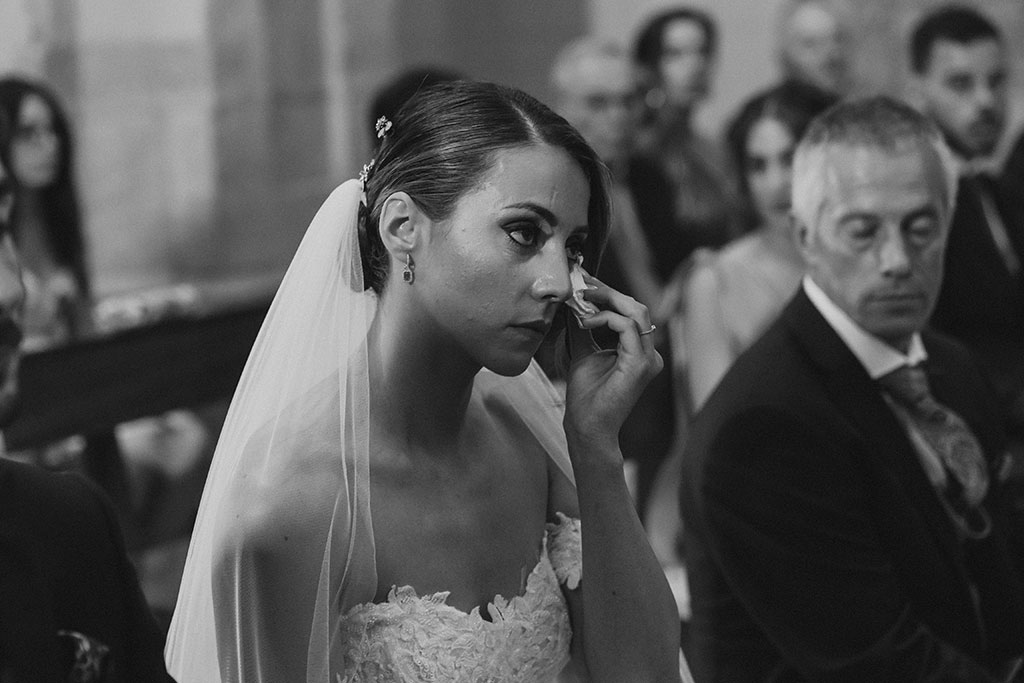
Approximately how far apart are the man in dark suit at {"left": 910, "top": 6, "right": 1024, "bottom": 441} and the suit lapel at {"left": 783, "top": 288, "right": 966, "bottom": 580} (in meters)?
1.85

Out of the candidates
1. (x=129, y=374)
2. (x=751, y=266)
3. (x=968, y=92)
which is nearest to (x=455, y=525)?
(x=129, y=374)

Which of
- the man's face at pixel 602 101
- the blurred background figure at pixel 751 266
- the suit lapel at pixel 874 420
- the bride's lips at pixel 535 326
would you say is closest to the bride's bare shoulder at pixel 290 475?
the bride's lips at pixel 535 326

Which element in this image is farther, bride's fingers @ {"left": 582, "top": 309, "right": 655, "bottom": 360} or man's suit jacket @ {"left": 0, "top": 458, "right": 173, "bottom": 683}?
bride's fingers @ {"left": 582, "top": 309, "right": 655, "bottom": 360}

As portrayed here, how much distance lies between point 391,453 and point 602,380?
34 cm

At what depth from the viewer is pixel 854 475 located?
9.50ft

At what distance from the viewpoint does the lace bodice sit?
7.23ft

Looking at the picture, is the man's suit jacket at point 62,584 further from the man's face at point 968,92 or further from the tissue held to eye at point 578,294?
the man's face at point 968,92

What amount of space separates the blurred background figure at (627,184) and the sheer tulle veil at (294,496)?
3.34 m

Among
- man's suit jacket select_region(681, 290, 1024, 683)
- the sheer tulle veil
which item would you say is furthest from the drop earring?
man's suit jacket select_region(681, 290, 1024, 683)

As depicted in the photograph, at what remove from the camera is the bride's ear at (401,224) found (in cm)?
222

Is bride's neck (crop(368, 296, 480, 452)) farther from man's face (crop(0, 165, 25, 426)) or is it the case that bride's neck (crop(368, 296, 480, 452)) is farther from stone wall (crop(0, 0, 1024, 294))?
stone wall (crop(0, 0, 1024, 294))

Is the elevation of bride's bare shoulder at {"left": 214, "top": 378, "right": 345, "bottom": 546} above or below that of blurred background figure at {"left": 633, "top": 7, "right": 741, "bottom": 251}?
above

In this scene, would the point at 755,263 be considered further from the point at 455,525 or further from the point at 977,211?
the point at 455,525

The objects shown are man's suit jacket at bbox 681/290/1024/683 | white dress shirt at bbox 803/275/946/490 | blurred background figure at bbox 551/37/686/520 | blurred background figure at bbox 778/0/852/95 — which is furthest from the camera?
blurred background figure at bbox 778/0/852/95
